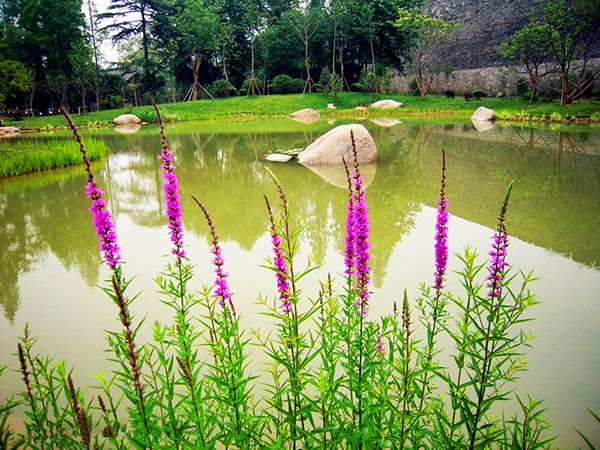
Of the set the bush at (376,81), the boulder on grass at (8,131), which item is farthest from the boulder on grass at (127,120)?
the bush at (376,81)

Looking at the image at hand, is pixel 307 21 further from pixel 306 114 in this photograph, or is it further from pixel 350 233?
pixel 350 233

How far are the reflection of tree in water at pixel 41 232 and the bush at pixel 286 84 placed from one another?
42908 mm

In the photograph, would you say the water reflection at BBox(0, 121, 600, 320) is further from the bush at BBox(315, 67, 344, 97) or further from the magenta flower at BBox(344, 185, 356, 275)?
the bush at BBox(315, 67, 344, 97)

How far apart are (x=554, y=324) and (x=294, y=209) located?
16.5ft

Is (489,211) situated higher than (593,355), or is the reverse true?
(489,211)

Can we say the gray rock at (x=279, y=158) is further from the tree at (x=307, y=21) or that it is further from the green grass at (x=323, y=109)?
the tree at (x=307, y=21)

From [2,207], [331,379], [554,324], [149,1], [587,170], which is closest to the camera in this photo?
[331,379]

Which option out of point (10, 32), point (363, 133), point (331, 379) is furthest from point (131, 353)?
point (10, 32)

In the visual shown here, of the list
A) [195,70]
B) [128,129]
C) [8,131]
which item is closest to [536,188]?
[128,129]

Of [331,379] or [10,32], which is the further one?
[10,32]

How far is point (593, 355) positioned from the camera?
3439 millimetres

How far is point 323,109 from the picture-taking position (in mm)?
42688

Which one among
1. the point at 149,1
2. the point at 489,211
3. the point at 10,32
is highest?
the point at 149,1

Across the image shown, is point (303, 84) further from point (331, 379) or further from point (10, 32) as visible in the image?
point (331, 379)
